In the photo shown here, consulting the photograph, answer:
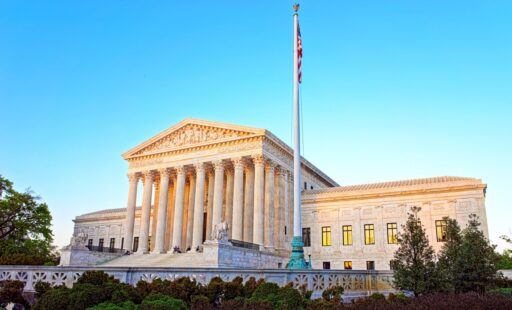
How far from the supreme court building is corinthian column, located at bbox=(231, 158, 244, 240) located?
10 cm

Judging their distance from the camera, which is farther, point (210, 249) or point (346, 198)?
point (346, 198)

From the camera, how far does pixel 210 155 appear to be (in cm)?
4534

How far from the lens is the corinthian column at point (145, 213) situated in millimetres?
46594

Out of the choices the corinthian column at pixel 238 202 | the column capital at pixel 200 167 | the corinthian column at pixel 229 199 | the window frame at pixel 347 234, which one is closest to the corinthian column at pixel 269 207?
the corinthian column at pixel 238 202

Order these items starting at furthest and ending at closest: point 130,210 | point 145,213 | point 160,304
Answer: point 130,210 → point 145,213 → point 160,304

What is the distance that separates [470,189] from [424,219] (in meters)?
5.06

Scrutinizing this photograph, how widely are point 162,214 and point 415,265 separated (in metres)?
33.1

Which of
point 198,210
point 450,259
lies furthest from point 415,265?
point 198,210

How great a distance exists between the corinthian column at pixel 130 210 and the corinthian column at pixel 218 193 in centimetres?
1148

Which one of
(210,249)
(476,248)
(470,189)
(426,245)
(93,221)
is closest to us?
(426,245)

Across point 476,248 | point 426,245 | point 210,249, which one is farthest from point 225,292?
point 210,249

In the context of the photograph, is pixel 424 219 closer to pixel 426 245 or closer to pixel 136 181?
pixel 426 245

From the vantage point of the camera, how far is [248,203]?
143 feet

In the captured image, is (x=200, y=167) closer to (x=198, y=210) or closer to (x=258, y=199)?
(x=198, y=210)
